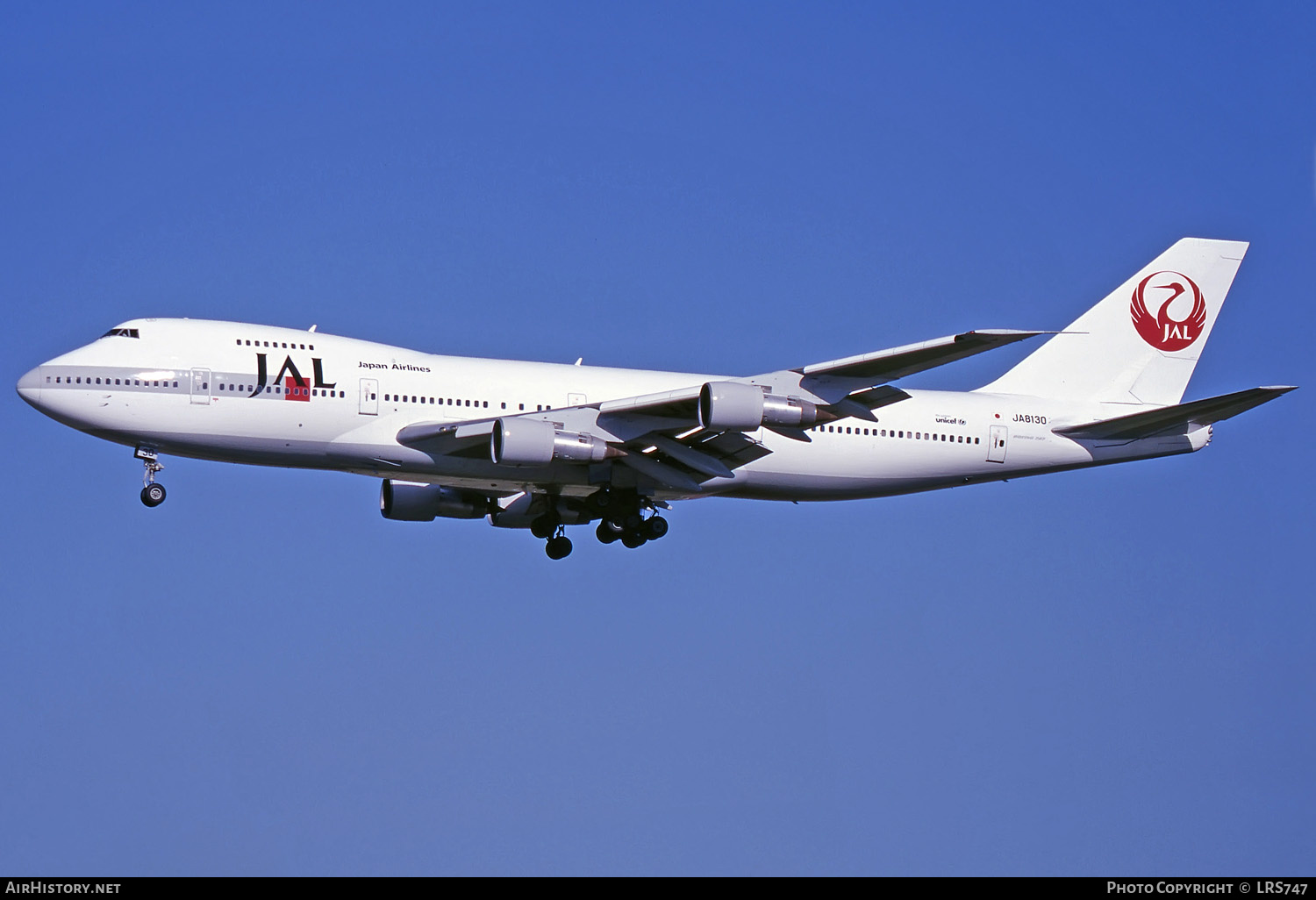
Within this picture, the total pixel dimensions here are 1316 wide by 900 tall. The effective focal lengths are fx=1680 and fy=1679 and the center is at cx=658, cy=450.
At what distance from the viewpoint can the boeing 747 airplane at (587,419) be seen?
38438 millimetres

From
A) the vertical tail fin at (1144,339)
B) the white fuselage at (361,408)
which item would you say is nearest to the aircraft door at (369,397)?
the white fuselage at (361,408)

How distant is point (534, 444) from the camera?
38.5m

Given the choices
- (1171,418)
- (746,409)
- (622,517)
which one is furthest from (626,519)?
(1171,418)

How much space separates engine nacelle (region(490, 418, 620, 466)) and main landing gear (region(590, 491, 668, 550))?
2.52 metres

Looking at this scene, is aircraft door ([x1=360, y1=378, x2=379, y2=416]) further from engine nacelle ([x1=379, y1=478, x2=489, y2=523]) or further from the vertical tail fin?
the vertical tail fin

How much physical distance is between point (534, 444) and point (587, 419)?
1864 mm

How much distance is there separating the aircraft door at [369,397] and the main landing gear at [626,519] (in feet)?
19.5

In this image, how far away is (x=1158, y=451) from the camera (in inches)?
1734

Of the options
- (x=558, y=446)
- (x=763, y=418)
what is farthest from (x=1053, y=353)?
(x=558, y=446)

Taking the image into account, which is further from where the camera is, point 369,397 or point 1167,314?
point 1167,314

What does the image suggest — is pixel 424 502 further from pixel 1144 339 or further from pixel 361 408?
pixel 1144 339

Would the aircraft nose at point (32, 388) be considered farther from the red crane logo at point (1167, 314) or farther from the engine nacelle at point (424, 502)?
the red crane logo at point (1167, 314)

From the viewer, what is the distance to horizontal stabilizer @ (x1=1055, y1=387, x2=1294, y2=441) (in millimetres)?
39344

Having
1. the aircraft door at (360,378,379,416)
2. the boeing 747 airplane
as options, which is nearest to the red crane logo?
the boeing 747 airplane
